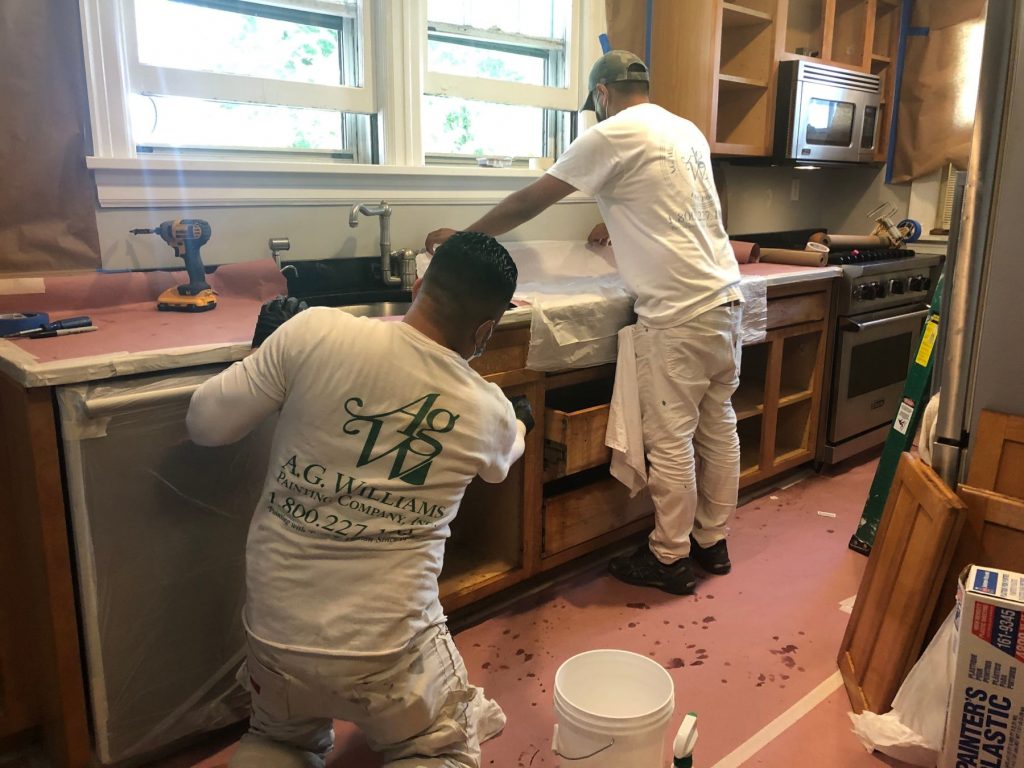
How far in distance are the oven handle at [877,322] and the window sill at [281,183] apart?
1385 mm

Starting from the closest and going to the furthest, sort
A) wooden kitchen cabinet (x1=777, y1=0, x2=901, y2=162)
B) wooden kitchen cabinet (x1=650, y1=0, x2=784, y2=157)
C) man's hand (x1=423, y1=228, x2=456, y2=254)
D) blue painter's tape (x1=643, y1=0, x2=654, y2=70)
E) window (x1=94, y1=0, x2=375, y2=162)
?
window (x1=94, y1=0, x2=375, y2=162) < man's hand (x1=423, y1=228, x2=456, y2=254) < wooden kitchen cabinet (x1=650, y1=0, x2=784, y2=157) < blue painter's tape (x1=643, y1=0, x2=654, y2=70) < wooden kitchen cabinet (x1=777, y1=0, x2=901, y2=162)

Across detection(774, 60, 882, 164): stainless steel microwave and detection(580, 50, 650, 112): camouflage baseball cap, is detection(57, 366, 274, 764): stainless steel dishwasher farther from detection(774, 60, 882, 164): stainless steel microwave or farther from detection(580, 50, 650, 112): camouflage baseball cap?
detection(774, 60, 882, 164): stainless steel microwave

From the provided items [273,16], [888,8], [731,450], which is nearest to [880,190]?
[888,8]

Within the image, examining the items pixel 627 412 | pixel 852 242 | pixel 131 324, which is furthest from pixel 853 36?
pixel 131 324

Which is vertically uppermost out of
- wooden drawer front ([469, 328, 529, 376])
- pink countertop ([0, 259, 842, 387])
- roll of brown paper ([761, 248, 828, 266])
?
roll of brown paper ([761, 248, 828, 266])

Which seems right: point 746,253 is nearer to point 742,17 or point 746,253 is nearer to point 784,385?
point 784,385

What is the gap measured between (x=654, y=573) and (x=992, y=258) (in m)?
1.19

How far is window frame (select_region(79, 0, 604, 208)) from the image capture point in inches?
73.3

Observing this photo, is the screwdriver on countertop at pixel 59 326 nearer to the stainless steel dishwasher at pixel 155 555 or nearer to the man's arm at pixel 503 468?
the stainless steel dishwasher at pixel 155 555

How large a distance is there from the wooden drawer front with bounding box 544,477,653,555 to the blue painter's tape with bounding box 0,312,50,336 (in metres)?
1.27

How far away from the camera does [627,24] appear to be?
300 centimetres

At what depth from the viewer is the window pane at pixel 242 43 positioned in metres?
2.02

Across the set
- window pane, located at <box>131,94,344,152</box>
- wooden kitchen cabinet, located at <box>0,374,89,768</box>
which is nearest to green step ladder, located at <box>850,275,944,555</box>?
window pane, located at <box>131,94,344,152</box>

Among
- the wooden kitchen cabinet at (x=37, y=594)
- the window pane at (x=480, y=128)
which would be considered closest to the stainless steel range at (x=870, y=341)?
the window pane at (x=480, y=128)
